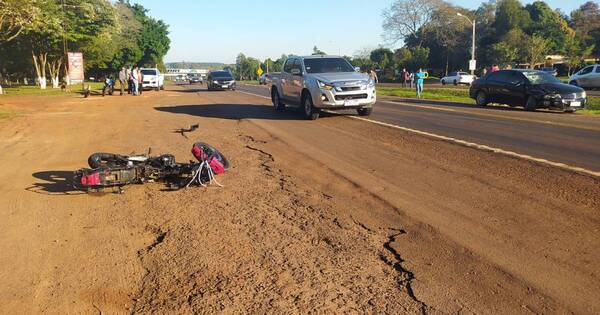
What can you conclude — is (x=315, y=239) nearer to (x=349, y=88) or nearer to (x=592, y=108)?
(x=349, y=88)

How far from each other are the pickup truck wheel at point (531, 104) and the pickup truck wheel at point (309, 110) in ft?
28.3

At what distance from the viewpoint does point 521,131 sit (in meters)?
11.9

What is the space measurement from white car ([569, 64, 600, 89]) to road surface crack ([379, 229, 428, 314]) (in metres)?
33.8

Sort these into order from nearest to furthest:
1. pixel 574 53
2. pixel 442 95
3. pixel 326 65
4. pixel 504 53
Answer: pixel 326 65
pixel 442 95
pixel 574 53
pixel 504 53

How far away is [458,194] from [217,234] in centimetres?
300

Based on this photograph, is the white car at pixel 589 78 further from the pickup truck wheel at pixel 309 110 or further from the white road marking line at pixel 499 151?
the white road marking line at pixel 499 151

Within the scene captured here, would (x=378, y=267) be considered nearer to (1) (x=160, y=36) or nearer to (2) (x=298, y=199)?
(2) (x=298, y=199)

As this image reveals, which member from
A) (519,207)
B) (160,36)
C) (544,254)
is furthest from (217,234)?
(160,36)

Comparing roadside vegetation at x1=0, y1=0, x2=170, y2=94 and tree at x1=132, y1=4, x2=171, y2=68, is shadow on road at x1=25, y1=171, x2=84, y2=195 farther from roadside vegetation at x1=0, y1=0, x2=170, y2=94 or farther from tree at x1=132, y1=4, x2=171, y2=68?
tree at x1=132, y1=4, x2=171, y2=68

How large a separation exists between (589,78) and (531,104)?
18.5 metres

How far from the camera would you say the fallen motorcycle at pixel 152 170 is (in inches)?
247

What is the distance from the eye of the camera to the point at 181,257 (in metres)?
4.41

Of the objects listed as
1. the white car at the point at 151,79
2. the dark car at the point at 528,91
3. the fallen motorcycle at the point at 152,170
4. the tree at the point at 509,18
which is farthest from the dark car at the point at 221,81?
the tree at the point at 509,18

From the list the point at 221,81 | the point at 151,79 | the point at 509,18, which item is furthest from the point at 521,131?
the point at 509,18
